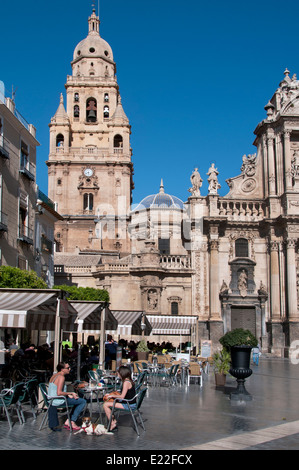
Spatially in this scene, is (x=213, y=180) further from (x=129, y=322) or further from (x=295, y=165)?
(x=129, y=322)

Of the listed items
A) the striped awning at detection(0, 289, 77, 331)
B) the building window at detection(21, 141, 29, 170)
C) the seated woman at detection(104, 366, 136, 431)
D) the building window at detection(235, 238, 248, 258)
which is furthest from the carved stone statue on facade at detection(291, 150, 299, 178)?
the seated woman at detection(104, 366, 136, 431)

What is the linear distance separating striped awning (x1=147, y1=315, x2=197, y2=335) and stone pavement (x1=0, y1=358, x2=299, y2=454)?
18349mm

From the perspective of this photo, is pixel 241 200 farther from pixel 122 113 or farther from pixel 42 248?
pixel 122 113

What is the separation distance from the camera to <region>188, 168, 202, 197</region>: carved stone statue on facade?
1731 inches

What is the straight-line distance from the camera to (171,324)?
35438 mm

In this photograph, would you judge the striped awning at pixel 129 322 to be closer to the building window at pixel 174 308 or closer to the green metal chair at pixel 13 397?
the green metal chair at pixel 13 397

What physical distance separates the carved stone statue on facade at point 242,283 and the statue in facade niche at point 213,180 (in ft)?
22.6

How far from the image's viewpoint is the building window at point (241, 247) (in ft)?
144

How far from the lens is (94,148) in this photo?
66.2 meters

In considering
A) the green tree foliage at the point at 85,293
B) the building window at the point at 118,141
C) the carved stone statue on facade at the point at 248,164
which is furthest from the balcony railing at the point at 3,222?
the building window at the point at 118,141

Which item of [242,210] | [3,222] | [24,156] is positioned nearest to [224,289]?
[242,210]

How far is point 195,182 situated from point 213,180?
1612 millimetres

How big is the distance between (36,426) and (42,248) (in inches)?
921

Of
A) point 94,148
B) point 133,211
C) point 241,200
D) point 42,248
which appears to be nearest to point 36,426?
point 42,248
